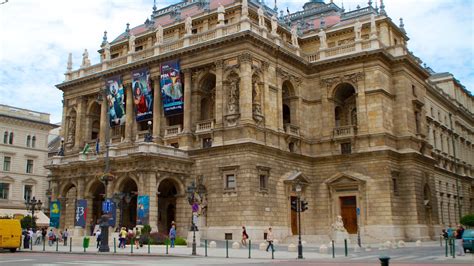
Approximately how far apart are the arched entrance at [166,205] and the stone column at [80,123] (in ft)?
40.4

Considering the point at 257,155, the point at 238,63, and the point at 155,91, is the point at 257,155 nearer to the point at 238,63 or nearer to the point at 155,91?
the point at 238,63

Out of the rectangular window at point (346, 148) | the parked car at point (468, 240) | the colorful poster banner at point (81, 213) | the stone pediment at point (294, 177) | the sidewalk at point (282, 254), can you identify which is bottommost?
the sidewalk at point (282, 254)

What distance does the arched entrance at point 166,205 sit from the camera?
155 ft

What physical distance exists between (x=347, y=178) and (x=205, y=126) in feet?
44.3

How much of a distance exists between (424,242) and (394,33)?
73.3 feet

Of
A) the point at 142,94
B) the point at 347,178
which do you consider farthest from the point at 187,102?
the point at 347,178

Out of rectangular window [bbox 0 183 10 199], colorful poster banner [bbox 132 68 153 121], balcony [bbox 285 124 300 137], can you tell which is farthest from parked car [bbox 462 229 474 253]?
rectangular window [bbox 0 183 10 199]

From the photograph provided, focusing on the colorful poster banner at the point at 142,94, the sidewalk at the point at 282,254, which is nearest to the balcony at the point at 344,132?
the sidewalk at the point at 282,254

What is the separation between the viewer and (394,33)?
5588 cm

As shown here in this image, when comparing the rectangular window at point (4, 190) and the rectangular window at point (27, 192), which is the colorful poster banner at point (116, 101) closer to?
the rectangular window at point (4, 190)

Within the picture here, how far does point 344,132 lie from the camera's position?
161 ft

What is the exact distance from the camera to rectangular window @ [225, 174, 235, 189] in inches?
1687

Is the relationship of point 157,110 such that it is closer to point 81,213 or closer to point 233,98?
point 233,98

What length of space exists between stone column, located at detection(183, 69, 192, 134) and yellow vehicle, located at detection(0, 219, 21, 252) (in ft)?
56.5
